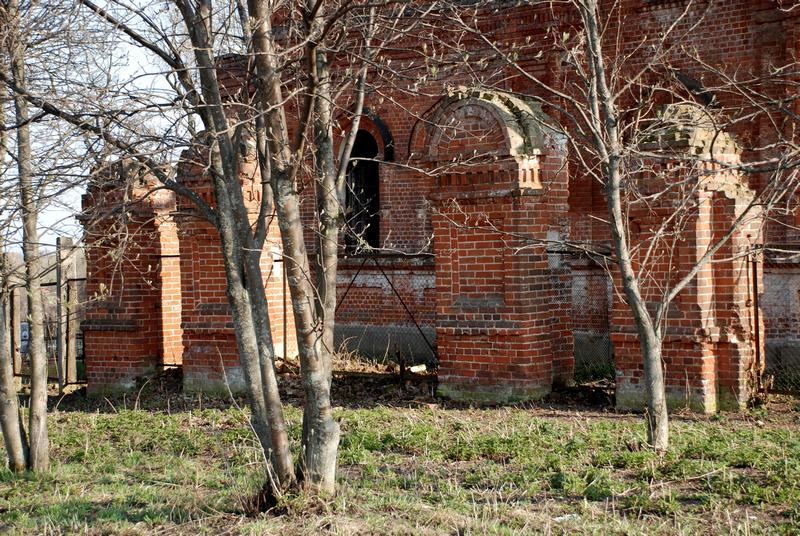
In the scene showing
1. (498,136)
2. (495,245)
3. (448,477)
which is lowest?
(448,477)

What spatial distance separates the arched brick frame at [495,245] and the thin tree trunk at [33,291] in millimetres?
4114

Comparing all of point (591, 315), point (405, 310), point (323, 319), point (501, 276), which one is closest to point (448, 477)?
point (323, 319)

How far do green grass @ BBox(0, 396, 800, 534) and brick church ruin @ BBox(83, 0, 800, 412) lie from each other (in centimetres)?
71

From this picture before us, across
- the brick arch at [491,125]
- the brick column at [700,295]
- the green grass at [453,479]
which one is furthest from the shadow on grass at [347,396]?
the brick arch at [491,125]

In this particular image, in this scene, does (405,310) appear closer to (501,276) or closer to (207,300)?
(207,300)

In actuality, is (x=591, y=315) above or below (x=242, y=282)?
below

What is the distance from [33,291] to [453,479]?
3.82m

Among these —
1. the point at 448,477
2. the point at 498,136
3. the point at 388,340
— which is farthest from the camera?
the point at 388,340

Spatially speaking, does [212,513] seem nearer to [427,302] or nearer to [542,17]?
[427,302]

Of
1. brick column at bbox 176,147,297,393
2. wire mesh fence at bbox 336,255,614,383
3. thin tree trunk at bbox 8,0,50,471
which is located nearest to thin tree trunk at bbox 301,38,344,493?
thin tree trunk at bbox 8,0,50,471

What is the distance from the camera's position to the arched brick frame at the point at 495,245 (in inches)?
369

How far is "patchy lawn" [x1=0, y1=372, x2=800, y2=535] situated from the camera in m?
5.41

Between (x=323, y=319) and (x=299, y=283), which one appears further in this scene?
(x=323, y=319)

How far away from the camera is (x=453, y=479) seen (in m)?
6.45
